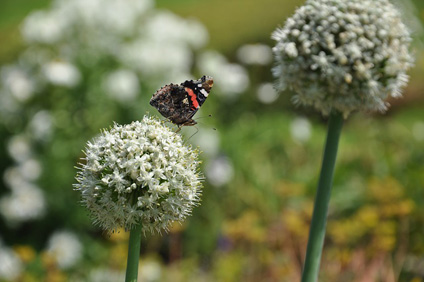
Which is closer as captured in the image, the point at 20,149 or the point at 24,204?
the point at 24,204

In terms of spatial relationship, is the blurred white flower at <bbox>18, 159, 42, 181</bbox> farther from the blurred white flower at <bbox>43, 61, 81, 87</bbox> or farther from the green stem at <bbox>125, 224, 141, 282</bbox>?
the green stem at <bbox>125, 224, 141, 282</bbox>

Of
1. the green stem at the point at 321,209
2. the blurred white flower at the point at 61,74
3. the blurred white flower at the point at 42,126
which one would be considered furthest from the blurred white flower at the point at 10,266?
the green stem at the point at 321,209

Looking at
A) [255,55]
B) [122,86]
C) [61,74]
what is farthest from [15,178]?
[255,55]

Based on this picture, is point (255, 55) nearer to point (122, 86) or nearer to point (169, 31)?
point (169, 31)

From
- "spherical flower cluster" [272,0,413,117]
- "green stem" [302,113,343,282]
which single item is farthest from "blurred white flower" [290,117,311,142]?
"green stem" [302,113,343,282]

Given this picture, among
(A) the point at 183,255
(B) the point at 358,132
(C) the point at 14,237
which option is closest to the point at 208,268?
(A) the point at 183,255
